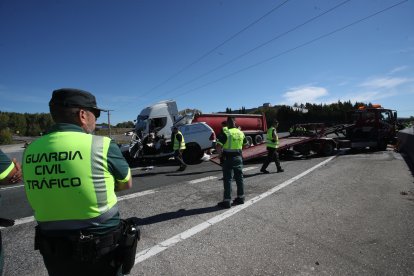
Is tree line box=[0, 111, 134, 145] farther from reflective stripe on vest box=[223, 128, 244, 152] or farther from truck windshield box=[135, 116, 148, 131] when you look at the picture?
reflective stripe on vest box=[223, 128, 244, 152]

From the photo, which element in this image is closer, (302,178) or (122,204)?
(122,204)

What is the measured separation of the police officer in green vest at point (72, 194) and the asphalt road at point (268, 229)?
183cm

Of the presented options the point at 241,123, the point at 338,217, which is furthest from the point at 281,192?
the point at 241,123

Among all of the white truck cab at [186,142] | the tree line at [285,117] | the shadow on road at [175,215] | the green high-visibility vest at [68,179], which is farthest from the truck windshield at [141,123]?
the tree line at [285,117]

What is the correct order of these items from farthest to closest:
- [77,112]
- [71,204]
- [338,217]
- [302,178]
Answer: [302,178] → [338,217] → [77,112] → [71,204]

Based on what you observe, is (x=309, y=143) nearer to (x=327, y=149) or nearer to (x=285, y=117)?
(x=327, y=149)

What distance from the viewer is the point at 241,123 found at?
2059 cm

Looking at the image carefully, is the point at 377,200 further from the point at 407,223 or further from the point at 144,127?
the point at 144,127

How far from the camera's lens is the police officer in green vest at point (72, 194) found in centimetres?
173

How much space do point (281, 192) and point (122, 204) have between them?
3.83 meters

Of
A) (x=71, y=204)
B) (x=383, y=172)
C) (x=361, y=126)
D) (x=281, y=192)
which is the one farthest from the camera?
(x=361, y=126)

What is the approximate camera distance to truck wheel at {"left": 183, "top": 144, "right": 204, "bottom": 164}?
Answer: 14109 millimetres

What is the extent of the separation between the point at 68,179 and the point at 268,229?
3695 millimetres

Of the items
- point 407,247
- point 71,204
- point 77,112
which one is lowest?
point 407,247
